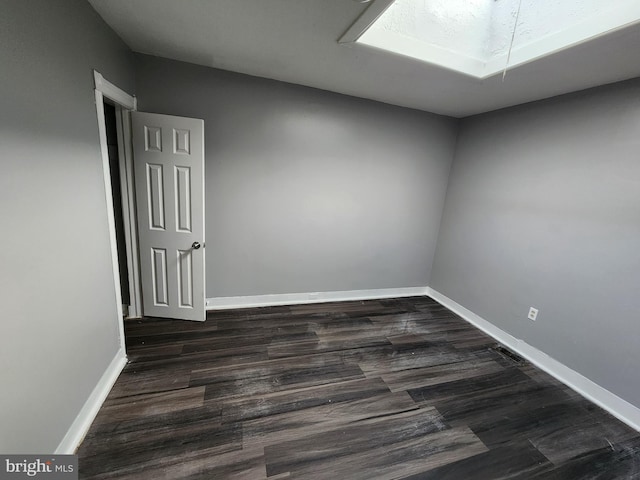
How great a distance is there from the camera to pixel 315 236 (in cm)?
301

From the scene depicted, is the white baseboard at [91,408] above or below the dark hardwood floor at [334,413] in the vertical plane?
above

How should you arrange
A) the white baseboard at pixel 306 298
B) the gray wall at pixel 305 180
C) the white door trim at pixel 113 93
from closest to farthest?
the white door trim at pixel 113 93 < the gray wall at pixel 305 180 < the white baseboard at pixel 306 298

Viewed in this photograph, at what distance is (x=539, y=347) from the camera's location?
2.35 m

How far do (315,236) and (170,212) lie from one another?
1520 mm

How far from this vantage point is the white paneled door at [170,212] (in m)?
2.16

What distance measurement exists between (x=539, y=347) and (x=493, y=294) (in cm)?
60

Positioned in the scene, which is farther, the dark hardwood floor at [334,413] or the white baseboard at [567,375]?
→ the white baseboard at [567,375]

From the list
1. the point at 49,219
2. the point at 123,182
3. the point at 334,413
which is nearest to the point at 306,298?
the point at 334,413

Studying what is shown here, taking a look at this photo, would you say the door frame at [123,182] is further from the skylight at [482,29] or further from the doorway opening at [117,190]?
the skylight at [482,29]

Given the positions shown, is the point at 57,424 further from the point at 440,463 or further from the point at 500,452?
the point at 500,452

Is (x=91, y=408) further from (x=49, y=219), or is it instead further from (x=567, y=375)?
(x=567, y=375)

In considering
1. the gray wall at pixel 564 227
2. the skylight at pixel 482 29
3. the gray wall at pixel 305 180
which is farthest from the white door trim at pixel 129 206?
the gray wall at pixel 564 227

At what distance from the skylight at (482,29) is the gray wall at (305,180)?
1.04 m

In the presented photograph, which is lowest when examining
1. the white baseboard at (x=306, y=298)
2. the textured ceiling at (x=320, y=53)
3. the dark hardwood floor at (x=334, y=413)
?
the dark hardwood floor at (x=334, y=413)
